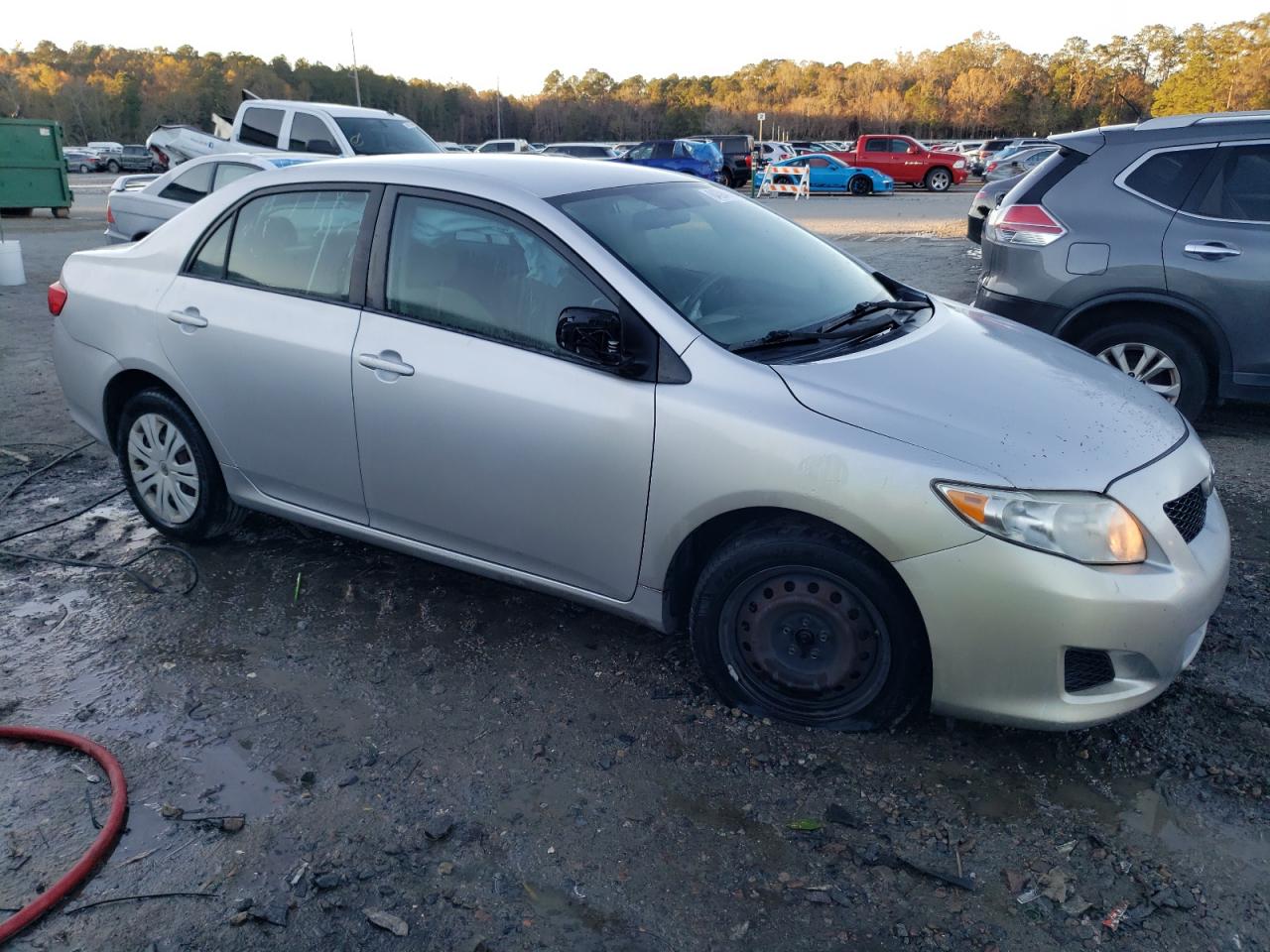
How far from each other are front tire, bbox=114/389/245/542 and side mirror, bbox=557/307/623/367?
201 centimetres

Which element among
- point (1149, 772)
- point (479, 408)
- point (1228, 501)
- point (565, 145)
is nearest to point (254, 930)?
point (479, 408)

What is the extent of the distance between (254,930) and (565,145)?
36904 millimetres

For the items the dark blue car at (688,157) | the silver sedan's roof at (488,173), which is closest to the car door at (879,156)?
the dark blue car at (688,157)

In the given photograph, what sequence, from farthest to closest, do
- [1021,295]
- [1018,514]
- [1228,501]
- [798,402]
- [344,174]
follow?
[1021,295] → [1228,501] → [344,174] → [798,402] → [1018,514]

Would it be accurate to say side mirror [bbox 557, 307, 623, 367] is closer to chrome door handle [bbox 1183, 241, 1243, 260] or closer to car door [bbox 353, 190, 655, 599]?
car door [bbox 353, 190, 655, 599]

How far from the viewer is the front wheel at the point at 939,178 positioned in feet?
108

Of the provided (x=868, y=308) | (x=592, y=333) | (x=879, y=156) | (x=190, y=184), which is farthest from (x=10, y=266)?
(x=879, y=156)

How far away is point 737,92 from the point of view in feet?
425

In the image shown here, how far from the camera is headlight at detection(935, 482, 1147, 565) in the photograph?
2.61 m

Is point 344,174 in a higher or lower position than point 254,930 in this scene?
higher

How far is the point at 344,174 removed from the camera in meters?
3.79

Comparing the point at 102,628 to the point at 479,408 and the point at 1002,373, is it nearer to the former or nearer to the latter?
the point at 479,408

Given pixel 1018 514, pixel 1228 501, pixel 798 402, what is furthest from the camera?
pixel 1228 501

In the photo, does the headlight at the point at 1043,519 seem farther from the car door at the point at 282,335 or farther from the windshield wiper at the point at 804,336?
the car door at the point at 282,335
